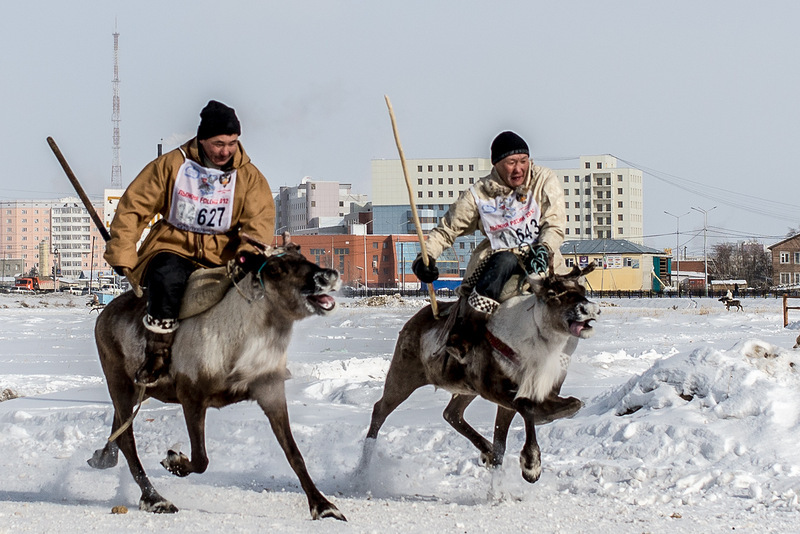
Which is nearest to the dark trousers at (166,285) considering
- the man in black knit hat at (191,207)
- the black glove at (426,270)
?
the man in black knit hat at (191,207)

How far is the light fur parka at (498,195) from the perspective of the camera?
24.9ft

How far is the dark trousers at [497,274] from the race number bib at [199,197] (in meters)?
2.02

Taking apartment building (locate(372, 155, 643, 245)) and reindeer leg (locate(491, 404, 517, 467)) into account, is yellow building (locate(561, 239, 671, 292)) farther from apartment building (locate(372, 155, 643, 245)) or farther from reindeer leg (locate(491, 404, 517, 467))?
reindeer leg (locate(491, 404, 517, 467))

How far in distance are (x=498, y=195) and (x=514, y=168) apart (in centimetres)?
28

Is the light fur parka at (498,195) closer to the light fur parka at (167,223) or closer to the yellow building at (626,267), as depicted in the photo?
the light fur parka at (167,223)

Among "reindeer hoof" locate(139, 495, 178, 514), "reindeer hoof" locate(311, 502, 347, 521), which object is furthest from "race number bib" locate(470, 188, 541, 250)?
"reindeer hoof" locate(139, 495, 178, 514)

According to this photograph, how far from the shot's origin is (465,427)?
803 cm

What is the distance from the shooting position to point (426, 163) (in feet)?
524

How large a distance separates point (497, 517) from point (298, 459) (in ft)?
4.46

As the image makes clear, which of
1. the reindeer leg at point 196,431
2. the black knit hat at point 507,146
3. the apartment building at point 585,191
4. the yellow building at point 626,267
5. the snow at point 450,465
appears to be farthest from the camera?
the apartment building at point 585,191

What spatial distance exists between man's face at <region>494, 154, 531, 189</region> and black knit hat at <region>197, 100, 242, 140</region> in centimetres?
217

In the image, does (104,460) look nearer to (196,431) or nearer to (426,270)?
(196,431)

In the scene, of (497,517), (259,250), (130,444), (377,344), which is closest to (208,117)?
(259,250)

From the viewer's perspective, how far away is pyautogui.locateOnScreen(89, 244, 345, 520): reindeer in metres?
5.96
